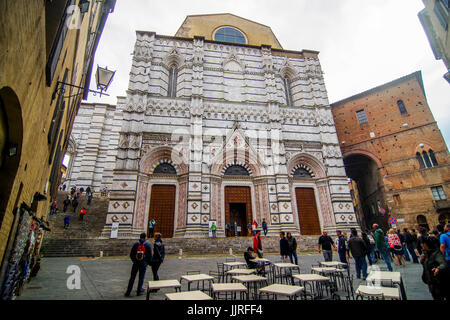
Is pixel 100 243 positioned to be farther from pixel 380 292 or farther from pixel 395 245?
pixel 395 245

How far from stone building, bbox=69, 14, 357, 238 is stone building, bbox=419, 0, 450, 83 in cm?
736

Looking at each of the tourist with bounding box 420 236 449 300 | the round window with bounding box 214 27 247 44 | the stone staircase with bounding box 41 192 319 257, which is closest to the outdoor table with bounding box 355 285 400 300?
the tourist with bounding box 420 236 449 300

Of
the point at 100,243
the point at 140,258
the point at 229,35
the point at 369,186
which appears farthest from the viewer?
the point at 229,35

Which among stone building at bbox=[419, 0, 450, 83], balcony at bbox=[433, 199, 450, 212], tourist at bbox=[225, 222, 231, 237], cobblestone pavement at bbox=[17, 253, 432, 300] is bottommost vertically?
cobblestone pavement at bbox=[17, 253, 432, 300]

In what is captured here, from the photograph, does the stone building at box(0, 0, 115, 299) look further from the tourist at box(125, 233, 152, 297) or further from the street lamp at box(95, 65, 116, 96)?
the street lamp at box(95, 65, 116, 96)

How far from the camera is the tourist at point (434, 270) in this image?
3.79 meters

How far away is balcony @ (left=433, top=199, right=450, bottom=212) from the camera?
55.5 ft

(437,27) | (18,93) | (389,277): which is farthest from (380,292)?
(437,27)

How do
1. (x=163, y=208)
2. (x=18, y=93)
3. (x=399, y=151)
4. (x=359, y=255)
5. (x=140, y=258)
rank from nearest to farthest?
(x=18, y=93), (x=140, y=258), (x=359, y=255), (x=163, y=208), (x=399, y=151)

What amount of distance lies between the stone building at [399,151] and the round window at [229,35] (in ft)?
38.5

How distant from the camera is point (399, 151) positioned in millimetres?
19594

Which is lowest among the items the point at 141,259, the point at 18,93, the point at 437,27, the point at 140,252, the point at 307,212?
the point at 141,259

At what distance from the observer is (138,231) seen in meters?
14.0

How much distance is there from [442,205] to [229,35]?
2319cm
